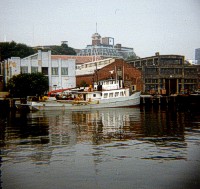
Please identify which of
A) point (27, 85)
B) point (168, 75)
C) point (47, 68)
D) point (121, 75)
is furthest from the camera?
point (168, 75)

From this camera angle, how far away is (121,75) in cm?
6556

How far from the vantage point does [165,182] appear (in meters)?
8.96

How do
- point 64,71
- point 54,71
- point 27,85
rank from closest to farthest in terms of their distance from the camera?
point 27,85 < point 54,71 < point 64,71

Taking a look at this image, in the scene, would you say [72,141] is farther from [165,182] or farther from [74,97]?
[74,97]

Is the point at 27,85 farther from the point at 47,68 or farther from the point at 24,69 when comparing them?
the point at 47,68

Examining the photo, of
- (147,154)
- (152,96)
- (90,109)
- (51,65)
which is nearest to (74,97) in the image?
(90,109)

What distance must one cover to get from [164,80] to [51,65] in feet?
85.5

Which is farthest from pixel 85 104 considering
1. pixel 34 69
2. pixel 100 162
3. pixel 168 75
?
pixel 100 162

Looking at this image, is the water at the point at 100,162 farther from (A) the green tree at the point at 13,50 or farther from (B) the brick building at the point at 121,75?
(A) the green tree at the point at 13,50

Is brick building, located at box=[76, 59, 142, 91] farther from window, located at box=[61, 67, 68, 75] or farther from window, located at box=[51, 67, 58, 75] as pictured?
window, located at box=[51, 67, 58, 75]

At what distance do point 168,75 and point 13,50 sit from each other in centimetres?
3992

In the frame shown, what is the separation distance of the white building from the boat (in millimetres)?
8762

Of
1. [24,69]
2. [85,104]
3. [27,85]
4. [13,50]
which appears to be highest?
[13,50]

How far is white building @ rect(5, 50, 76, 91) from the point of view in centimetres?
5728
